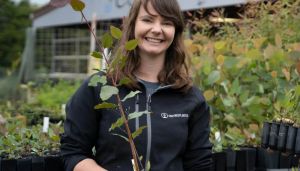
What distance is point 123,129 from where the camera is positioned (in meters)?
1.75

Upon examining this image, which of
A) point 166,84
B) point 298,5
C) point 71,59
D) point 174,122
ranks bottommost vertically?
point 71,59

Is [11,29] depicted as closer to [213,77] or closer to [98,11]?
[98,11]

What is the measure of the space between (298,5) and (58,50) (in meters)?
14.8

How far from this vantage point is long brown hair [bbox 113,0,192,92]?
178 cm

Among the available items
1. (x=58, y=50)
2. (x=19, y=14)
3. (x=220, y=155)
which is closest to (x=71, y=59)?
(x=58, y=50)

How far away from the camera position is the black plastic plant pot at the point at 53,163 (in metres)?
2.41

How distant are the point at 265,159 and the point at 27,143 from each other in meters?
1.30

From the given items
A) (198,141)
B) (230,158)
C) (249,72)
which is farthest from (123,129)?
(249,72)

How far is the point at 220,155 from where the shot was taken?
268 cm

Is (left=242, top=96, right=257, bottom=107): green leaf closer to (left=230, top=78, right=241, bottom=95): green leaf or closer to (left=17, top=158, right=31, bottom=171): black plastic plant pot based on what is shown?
(left=230, top=78, right=241, bottom=95): green leaf

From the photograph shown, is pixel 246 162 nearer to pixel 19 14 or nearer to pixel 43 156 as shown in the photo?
pixel 43 156

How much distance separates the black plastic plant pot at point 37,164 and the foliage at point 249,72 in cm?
100

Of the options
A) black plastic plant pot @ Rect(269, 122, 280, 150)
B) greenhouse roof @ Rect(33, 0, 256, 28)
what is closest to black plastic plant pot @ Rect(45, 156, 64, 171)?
black plastic plant pot @ Rect(269, 122, 280, 150)

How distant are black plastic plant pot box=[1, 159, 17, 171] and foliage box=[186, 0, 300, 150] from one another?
3.73 feet
